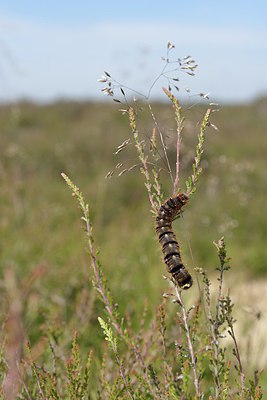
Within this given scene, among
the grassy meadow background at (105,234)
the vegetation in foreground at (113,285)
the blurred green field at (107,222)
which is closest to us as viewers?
the vegetation in foreground at (113,285)

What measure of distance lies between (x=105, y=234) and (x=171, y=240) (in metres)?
6.17

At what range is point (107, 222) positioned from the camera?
10.7 meters

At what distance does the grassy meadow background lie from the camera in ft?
11.4

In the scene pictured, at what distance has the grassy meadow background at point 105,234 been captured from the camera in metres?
3.48

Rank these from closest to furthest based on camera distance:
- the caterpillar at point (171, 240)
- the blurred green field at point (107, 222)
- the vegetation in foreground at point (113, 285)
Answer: the caterpillar at point (171, 240) → the vegetation in foreground at point (113, 285) → the blurred green field at point (107, 222)

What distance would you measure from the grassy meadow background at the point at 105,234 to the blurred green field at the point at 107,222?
2 cm

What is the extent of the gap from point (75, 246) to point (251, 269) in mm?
3911

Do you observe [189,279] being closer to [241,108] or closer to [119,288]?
[119,288]

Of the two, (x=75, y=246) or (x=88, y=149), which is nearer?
(x=75, y=246)

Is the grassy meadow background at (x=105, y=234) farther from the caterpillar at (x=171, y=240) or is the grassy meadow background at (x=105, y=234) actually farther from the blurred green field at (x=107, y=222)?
the caterpillar at (x=171, y=240)

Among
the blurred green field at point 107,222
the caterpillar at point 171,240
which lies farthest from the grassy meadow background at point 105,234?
the caterpillar at point 171,240

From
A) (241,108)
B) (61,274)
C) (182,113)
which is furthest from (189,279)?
(241,108)

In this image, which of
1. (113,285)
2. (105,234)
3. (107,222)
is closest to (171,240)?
(113,285)

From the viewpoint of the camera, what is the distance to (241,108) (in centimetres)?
4372
